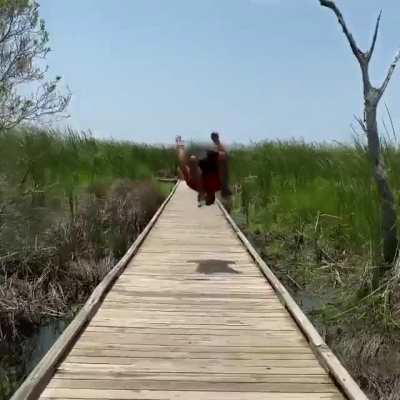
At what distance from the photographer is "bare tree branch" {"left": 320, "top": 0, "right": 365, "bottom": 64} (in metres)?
6.12

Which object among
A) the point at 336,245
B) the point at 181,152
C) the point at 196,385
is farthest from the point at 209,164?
the point at 336,245

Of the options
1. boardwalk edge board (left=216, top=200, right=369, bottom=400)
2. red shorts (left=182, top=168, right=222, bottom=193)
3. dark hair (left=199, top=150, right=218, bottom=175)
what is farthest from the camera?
red shorts (left=182, top=168, right=222, bottom=193)

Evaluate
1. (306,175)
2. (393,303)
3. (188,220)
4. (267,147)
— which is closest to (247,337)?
(393,303)

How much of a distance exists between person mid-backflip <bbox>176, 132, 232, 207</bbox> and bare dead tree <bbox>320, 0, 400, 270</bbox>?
1523mm

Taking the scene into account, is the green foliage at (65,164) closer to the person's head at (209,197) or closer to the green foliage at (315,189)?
the person's head at (209,197)

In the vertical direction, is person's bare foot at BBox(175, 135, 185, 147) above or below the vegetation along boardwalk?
above

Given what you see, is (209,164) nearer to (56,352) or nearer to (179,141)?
(179,141)

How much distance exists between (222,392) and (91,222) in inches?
267

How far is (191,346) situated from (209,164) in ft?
6.50

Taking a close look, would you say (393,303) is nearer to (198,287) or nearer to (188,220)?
(198,287)

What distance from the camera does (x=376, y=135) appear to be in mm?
5988

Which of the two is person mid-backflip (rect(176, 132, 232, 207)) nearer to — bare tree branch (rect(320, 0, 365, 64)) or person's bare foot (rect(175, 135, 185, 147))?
person's bare foot (rect(175, 135, 185, 147))

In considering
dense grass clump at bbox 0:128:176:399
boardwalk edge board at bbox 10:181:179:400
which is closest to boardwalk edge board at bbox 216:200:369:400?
boardwalk edge board at bbox 10:181:179:400

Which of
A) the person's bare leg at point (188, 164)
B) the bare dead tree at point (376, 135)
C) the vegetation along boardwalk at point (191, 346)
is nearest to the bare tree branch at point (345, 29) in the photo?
the bare dead tree at point (376, 135)
